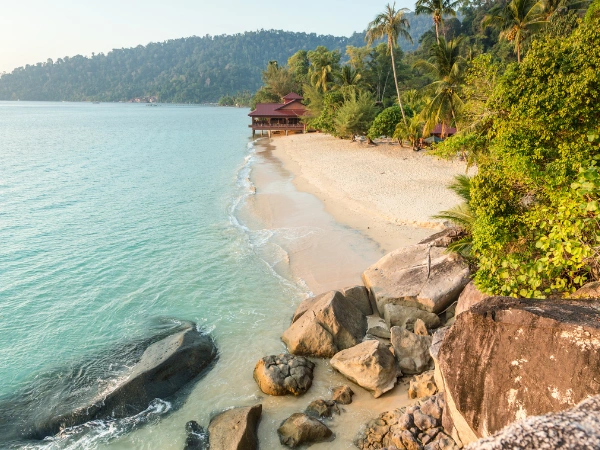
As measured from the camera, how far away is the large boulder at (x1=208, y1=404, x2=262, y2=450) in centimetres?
811

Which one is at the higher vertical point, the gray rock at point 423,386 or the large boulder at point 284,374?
the gray rock at point 423,386

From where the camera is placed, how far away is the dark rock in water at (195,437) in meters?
8.51

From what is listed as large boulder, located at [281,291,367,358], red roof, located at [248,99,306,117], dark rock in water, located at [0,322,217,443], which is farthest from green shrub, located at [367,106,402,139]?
dark rock in water, located at [0,322,217,443]

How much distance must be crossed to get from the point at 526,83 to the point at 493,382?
22.0 ft

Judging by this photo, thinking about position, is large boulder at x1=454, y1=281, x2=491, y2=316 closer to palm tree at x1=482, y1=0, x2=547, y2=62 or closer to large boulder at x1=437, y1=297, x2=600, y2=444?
large boulder at x1=437, y1=297, x2=600, y2=444

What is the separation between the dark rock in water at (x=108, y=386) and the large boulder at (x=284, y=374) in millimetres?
1946

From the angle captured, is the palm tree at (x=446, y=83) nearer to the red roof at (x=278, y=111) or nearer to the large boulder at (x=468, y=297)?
the large boulder at (x=468, y=297)

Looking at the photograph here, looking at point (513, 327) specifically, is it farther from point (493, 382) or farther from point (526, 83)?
point (526, 83)

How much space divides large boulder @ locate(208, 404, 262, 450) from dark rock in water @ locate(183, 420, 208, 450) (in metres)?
0.18

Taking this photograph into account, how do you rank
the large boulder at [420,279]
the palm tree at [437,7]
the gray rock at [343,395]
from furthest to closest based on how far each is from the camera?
the palm tree at [437,7] → the large boulder at [420,279] → the gray rock at [343,395]

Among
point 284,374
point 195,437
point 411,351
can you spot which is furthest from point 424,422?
point 195,437

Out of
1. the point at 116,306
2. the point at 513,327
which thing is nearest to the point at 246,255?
the point at 116,306

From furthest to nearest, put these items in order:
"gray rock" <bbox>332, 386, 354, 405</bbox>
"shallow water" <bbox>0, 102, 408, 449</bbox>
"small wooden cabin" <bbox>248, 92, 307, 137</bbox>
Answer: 1. "small wooden cabin" <bbox>248, 92, 307, 137</bbox>
2. "shallow water" <bbox>0, 102, 408, 449</bbox>
3. "gray rock" <bbox>332, 386, 354, 405</bbox>

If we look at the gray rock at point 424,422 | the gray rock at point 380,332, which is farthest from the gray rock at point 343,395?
the gray rock at point 380,332
